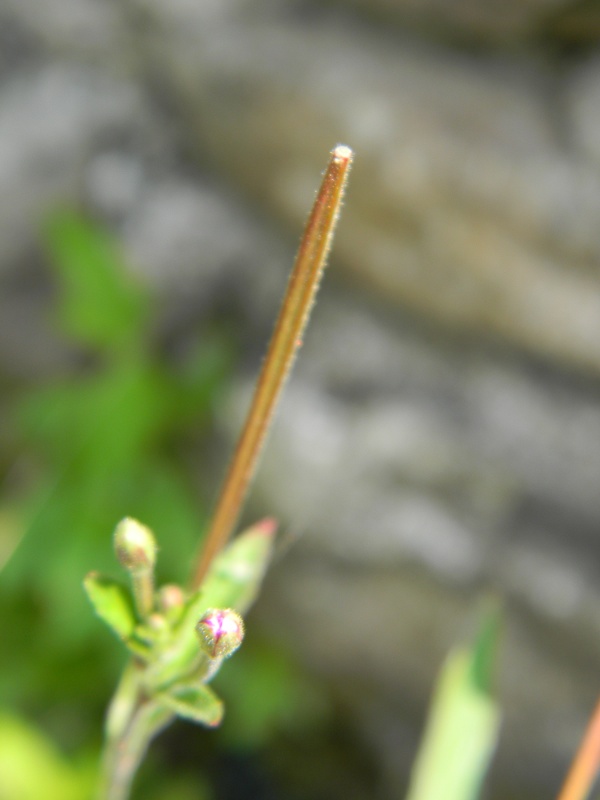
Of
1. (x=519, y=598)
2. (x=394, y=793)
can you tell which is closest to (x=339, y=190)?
(x=519, y=598)

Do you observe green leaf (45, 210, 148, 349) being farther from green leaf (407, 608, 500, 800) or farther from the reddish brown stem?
the reddish brown stem

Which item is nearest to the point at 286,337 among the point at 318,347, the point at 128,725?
the point at 128,725

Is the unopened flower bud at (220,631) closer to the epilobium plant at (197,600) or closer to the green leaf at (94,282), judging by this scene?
the epilobium plant at (197,600)

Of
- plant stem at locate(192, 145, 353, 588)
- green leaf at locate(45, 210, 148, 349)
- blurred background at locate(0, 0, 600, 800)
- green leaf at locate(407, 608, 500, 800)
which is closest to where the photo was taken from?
plant stem at locate(192, 145, 353, 588)

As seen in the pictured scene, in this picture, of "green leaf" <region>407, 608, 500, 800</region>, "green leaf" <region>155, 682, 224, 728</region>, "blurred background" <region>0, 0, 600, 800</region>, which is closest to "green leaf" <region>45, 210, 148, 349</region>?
"blurred background" <region>0, 0, 600, 800</region>

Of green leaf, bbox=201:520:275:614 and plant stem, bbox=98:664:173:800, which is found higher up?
green leaf, bbox=201:520:275:614

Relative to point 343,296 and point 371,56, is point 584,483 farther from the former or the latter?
point 371,56

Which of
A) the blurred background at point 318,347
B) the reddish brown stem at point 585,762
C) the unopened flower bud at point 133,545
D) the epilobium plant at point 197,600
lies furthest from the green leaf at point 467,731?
the blurred background at point 318,347
